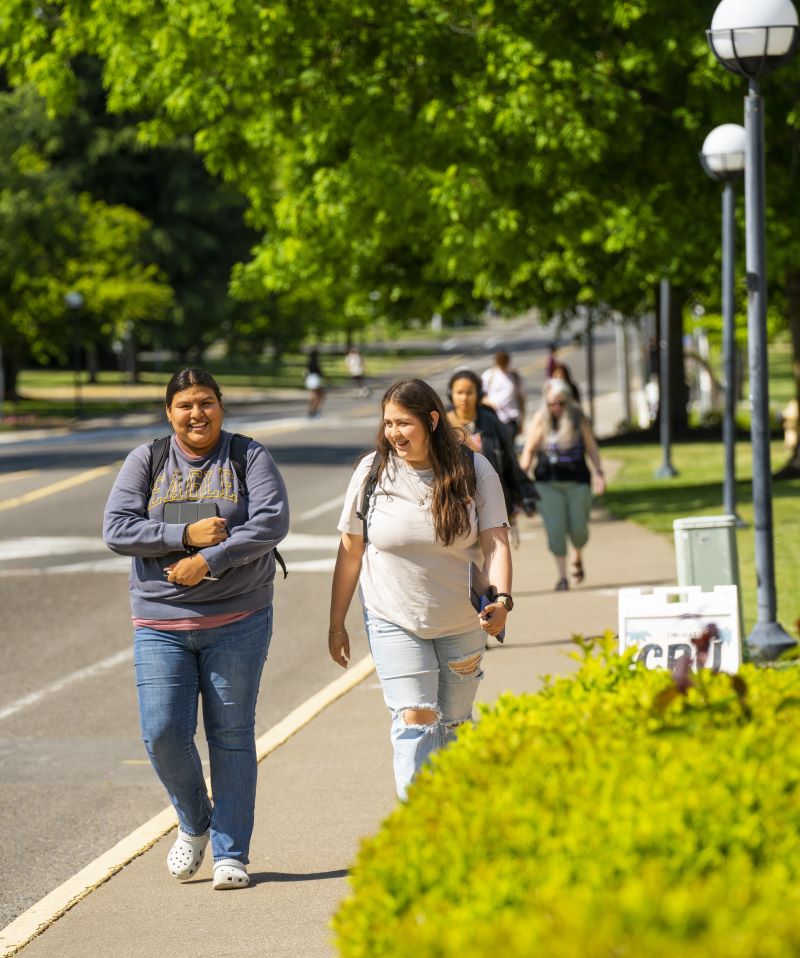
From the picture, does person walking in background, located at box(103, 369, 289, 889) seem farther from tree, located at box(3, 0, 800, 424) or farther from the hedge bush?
tree, located at box(3, 0, 800, 424)

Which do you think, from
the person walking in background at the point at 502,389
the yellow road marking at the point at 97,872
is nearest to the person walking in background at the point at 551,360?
the person walking in background at the point at 502,389

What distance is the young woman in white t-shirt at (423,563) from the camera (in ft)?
19.4

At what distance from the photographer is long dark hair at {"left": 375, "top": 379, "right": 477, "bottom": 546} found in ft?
19.3

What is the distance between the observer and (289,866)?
20.9 ft

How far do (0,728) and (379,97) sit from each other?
10.6m

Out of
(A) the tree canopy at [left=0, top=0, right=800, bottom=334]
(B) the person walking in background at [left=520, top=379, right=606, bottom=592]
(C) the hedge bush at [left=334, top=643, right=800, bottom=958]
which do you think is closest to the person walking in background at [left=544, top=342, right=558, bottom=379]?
(A) the tree canopy at [left=0, top=0, right=800, bottom=334]

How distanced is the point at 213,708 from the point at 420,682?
77 centimetres

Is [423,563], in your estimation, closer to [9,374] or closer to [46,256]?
[46,256]

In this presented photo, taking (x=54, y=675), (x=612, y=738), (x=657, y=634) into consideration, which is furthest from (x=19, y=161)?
(x=612, y=738)

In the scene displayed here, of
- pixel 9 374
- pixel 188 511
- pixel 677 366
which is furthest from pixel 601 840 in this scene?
pixel 9 374

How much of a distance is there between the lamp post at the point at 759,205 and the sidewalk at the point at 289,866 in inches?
49.9

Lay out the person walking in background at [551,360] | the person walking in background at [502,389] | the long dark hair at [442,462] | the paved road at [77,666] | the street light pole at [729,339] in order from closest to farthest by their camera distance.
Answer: the long dark hair at [442,462] < the paved road at [77,666] < the street light pole at [729,339] < the person walking in background at [551,360] < the person walking in background at [502,389]

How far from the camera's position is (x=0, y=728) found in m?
9.45

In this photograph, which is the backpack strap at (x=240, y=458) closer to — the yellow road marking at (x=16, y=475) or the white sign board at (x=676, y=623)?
the white sign board at (x=676, y=623)
